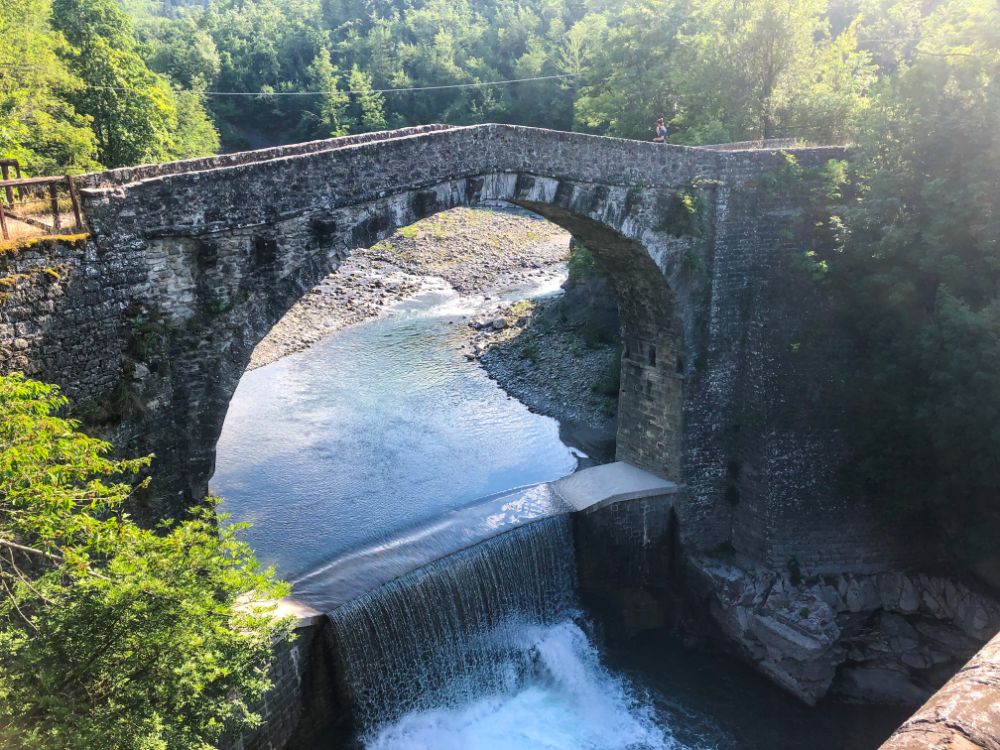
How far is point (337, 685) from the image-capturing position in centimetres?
1203

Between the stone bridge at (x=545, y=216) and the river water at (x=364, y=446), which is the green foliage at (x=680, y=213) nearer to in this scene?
the stone bridge at (x=545, y=216)

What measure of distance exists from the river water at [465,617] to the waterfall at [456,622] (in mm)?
30

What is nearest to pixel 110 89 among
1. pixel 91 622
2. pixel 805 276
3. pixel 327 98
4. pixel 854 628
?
pixel 805 276

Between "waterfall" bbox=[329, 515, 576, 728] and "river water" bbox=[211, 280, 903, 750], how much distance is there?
0.03 m

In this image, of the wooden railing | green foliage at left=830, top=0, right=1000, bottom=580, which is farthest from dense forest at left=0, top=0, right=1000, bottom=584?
the wooden railing

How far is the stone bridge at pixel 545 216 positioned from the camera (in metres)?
9.15

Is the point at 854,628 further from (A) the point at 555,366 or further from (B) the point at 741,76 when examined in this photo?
(B) the point at 741,76

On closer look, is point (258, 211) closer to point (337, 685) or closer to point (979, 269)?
point (337, 685)

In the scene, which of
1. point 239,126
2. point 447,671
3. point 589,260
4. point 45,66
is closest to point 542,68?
point 239,126

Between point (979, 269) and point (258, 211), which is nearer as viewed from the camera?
point (258, 211)

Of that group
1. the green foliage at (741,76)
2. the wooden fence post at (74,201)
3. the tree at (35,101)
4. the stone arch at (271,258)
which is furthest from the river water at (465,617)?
the green foliage at (741,76)

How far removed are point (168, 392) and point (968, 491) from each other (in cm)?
1283

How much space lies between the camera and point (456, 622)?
13461 millimetres

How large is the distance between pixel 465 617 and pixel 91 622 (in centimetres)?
792
